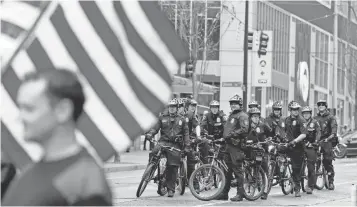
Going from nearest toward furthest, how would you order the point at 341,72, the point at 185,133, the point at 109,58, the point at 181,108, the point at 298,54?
the point at 109,58 → the point at 185,133 → the point at 181,108 → the point at 298,54 → the point at 341,72

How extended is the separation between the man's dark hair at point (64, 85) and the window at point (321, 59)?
6876 cm

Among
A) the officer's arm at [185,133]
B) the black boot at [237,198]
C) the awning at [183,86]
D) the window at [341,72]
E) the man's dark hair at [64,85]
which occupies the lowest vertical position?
the black boot at [237,198]

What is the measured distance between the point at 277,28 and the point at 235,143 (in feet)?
153

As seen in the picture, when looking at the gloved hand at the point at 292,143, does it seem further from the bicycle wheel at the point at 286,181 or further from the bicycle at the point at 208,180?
the bicycle at the point at 208,180

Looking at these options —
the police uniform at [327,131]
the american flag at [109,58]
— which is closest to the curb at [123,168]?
the police uniform at [327,131]

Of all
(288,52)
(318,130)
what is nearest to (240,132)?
(318,130)

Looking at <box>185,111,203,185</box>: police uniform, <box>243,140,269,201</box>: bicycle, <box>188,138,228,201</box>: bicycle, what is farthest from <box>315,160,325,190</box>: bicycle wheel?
<box>188,138,228,201</box>: bicycle

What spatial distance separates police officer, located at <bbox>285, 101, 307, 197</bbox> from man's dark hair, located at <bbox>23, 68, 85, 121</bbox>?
16.5 m

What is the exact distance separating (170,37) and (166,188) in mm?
15217

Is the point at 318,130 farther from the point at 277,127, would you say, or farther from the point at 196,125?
the point at 196,125

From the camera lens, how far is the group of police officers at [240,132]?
58.1ft

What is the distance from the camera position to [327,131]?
21.7m

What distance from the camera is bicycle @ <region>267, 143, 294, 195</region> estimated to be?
19484 mm

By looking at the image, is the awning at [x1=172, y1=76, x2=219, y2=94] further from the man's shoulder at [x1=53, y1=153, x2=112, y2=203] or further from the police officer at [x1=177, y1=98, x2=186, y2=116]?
the man's shoulder at [x1=53, y1=153, x2=112, y2=203]
